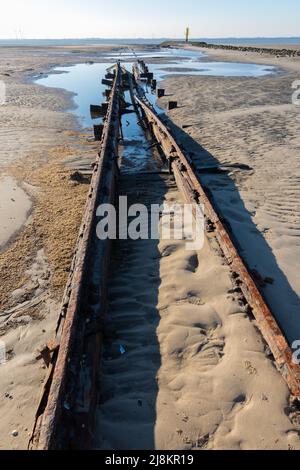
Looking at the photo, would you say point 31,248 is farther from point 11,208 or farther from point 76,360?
point 76,360

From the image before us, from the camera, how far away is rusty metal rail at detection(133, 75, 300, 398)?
2.84 meters

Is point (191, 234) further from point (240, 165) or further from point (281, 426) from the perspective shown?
point (240, 165)

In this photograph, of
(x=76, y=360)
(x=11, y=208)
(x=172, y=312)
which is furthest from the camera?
(x=11, y=208)

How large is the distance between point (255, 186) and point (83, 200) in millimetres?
3274

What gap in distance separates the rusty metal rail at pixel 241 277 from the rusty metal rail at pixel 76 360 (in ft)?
4.74

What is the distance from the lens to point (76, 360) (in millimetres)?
2764

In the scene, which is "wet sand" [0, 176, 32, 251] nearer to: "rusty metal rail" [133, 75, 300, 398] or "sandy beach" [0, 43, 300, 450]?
"sandy beach" [0, 43, 300, 450]

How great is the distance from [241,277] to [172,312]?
0.82 meters

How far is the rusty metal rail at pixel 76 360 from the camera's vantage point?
2.34m

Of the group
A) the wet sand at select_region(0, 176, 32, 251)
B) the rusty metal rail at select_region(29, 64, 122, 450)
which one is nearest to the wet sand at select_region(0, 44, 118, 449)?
the wet sand at select_region(0, 176, 32, 251)

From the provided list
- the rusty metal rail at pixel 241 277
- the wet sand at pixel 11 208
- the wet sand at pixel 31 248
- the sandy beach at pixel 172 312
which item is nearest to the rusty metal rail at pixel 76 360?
the sandy beach at pixel 172 312

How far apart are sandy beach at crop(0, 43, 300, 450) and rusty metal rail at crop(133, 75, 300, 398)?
12cm

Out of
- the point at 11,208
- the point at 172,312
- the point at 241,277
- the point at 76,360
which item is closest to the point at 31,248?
the point at 11,208
